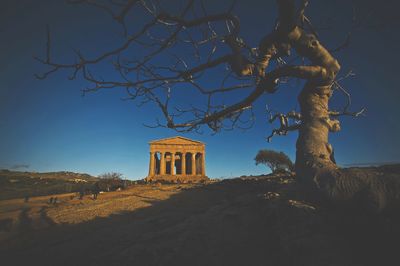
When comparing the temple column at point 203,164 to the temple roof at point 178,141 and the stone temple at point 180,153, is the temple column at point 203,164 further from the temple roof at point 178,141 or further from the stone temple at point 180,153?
the temple roof at point 178,141

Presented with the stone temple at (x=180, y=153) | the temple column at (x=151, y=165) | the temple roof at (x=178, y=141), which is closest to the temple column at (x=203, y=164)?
the stone temple at (x=180, y=153)

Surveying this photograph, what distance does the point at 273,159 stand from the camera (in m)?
37.7

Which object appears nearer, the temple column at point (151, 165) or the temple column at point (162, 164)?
the temple column at point (151, 165)

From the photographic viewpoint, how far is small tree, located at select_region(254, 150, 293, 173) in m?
36.4

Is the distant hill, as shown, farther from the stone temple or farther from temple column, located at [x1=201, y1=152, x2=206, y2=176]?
temple column, located at [x1=201, y1=152, x2=206, y2=176]

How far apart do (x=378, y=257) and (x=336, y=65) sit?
8.21ft

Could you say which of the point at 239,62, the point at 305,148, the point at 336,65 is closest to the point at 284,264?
the point at 305,148

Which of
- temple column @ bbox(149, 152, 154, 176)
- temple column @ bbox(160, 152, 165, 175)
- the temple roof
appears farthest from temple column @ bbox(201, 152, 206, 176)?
temple column @ bbox(149, 152, 154, 176)

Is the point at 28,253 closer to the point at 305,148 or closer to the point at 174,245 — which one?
the point at 174,245

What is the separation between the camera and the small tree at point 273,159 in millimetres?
36438

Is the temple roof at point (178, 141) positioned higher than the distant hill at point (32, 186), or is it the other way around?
the temple roof at point (178, 141)

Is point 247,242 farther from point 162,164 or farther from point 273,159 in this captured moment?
point 162,164

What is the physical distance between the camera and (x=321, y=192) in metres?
2.45

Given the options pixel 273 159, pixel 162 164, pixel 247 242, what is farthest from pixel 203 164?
pixel 247 242
